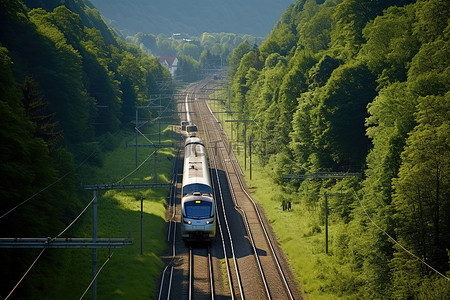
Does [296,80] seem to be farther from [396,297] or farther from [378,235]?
[396,297]

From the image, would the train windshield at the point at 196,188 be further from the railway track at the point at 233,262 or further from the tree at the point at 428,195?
the tree at the point at 428,195

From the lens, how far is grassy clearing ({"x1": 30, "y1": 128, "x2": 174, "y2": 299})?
30484 millimetres

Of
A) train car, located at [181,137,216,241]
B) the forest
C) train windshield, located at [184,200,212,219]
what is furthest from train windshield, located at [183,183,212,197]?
the forest

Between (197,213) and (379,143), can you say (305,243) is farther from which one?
(379,143)

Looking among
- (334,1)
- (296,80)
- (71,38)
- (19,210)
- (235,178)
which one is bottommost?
→ (235,178)

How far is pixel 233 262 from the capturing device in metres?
36.2

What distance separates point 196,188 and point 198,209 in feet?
10.6

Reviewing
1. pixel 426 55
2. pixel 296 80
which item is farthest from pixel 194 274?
pixel 296 80

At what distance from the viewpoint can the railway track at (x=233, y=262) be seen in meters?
31.1

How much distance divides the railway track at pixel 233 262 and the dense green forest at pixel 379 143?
12.4ft

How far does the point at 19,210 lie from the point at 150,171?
3665cm

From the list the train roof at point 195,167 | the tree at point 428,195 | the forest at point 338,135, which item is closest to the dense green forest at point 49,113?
the forest at point 338,135

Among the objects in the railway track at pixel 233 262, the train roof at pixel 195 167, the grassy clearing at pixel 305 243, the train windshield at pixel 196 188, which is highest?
the train roof at pixel 195 167

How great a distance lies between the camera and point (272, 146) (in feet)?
226
